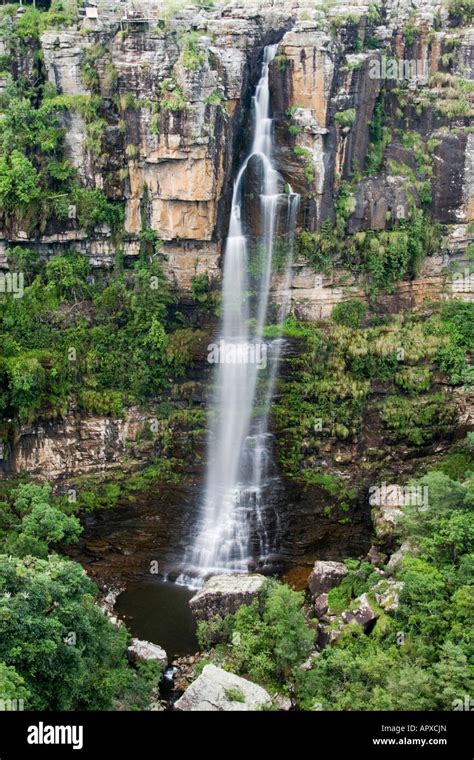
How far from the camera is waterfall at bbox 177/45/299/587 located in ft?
83.5

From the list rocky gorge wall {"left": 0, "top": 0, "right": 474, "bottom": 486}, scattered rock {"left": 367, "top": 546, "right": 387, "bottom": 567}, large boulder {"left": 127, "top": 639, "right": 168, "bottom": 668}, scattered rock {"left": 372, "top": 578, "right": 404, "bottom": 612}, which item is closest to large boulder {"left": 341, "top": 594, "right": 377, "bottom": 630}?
scattered rock {"left": 372, "top": 578, "right": 404, "bottom": 612}

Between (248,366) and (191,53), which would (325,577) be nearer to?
(248,366)

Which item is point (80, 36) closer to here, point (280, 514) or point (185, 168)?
point (185, 168)

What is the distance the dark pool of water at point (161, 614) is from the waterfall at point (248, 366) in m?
2.33

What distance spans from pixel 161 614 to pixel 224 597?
5.95ft

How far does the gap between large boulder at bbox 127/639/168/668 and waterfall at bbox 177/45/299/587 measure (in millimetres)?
4722

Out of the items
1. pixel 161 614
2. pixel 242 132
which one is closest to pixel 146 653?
pixel 161 614

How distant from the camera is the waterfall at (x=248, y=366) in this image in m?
25.4

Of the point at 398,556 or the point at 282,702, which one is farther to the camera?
the point at 398,556

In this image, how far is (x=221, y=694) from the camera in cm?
1756

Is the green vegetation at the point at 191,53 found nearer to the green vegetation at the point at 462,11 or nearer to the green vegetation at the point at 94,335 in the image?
the green vegetation at the point at 94,335

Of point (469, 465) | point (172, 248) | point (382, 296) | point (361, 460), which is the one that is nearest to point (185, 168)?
point (172, 248)

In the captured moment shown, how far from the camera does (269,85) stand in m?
26.0

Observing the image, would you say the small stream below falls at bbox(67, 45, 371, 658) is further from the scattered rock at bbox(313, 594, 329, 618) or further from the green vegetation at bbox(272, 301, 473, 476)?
the scattered rock at bbox(313, 594, 329, 618)
